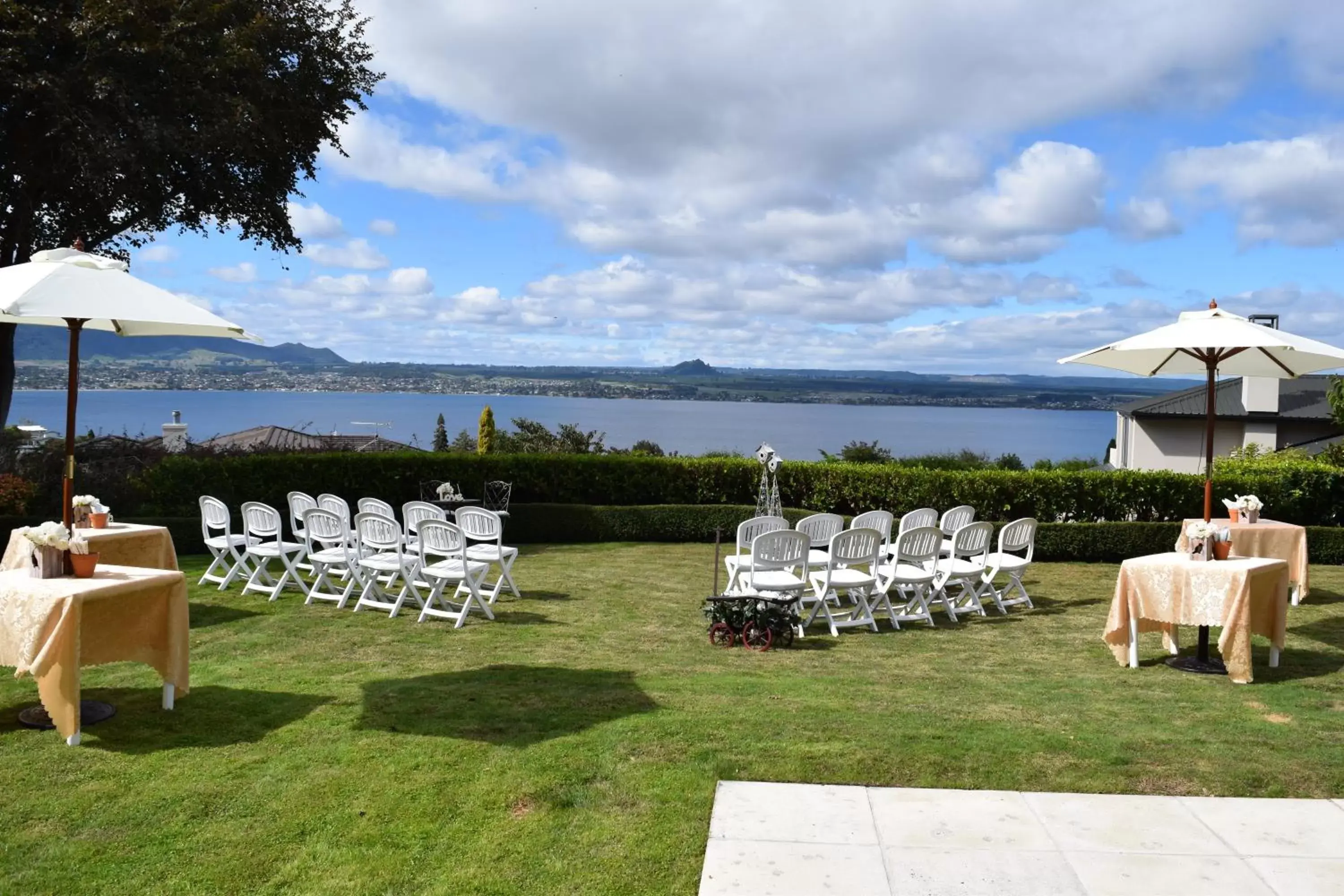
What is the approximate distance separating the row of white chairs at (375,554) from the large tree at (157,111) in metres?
7.61

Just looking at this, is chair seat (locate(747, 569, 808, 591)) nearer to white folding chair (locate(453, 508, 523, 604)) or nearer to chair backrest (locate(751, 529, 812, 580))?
chair backrest (locate(751, 529, 812, 580))

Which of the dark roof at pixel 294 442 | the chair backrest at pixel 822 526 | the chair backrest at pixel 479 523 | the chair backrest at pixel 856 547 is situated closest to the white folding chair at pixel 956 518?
the chair backrest at pixel 822 526

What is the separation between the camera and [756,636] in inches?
316

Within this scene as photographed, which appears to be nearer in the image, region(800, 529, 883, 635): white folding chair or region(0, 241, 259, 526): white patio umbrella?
region(0, 241, 259, 526): white patio umbrella

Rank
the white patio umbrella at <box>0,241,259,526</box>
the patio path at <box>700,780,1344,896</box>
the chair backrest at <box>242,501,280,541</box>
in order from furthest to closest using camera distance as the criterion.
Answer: the chair backrest at <box>242,501,280,541</box> → the white patio umbrella at <box>0,241,259,526</box> → the patio path at <box>700,780,1344,896</box>

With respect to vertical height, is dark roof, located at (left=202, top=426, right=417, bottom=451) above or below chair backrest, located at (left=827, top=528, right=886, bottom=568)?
above

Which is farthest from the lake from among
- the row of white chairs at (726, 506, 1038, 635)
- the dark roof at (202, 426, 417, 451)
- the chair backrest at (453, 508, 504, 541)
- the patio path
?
the patio path

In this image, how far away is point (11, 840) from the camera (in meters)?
3.90

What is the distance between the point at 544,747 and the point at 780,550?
13.3 ft

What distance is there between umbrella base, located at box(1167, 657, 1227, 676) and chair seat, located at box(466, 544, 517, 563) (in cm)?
600

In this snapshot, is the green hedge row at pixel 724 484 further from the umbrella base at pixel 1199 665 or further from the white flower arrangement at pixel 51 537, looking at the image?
the white flower arrangement at pixel 51 537

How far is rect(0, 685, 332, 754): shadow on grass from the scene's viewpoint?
16.7ft

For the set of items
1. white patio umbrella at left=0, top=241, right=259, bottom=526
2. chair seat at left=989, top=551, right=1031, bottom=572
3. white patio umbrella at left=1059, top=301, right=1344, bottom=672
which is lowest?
chair seat at left=989, top=551, right=1031, bottom=572

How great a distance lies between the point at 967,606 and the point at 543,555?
21.5 feet
